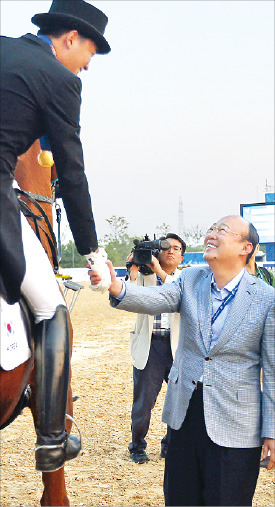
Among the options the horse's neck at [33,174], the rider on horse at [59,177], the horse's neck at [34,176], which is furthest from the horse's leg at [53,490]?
the horse's neck at [33,174]

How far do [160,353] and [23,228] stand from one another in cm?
292

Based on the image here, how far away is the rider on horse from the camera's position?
2.41 meters

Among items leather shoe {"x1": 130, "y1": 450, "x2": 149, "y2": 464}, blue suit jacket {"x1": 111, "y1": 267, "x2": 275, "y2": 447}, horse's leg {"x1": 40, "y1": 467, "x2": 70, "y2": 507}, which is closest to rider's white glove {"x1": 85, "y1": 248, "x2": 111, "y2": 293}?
blue suit jacket {"x1": 111, "y1": 267, "x2": 275, "y2": 447}

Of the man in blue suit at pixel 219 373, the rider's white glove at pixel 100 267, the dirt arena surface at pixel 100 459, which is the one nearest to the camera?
the rider's white glove at pixel 100 267

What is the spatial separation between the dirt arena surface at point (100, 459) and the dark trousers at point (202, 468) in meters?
1.31

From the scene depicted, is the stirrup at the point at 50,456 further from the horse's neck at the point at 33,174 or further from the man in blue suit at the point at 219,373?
the horse's neck at the point at 33,174

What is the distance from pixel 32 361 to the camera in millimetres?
2670

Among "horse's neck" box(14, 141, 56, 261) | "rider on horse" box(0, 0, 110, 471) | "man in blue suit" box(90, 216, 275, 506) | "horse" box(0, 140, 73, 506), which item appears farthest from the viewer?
"horse's neck" box(14, 141, 56, 261)

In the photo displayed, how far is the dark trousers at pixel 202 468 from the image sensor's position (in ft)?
9.52

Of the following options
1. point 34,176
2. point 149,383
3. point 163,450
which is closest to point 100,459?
point 163,450

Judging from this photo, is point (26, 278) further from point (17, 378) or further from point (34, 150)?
point (34, 150)

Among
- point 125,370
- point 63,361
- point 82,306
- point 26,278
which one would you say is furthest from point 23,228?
point 82,306

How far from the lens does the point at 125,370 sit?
31.4 feet

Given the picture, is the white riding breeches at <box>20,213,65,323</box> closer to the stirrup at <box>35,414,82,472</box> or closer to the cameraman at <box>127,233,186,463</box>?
the stirrup at <box>35,414,82,472</box>
